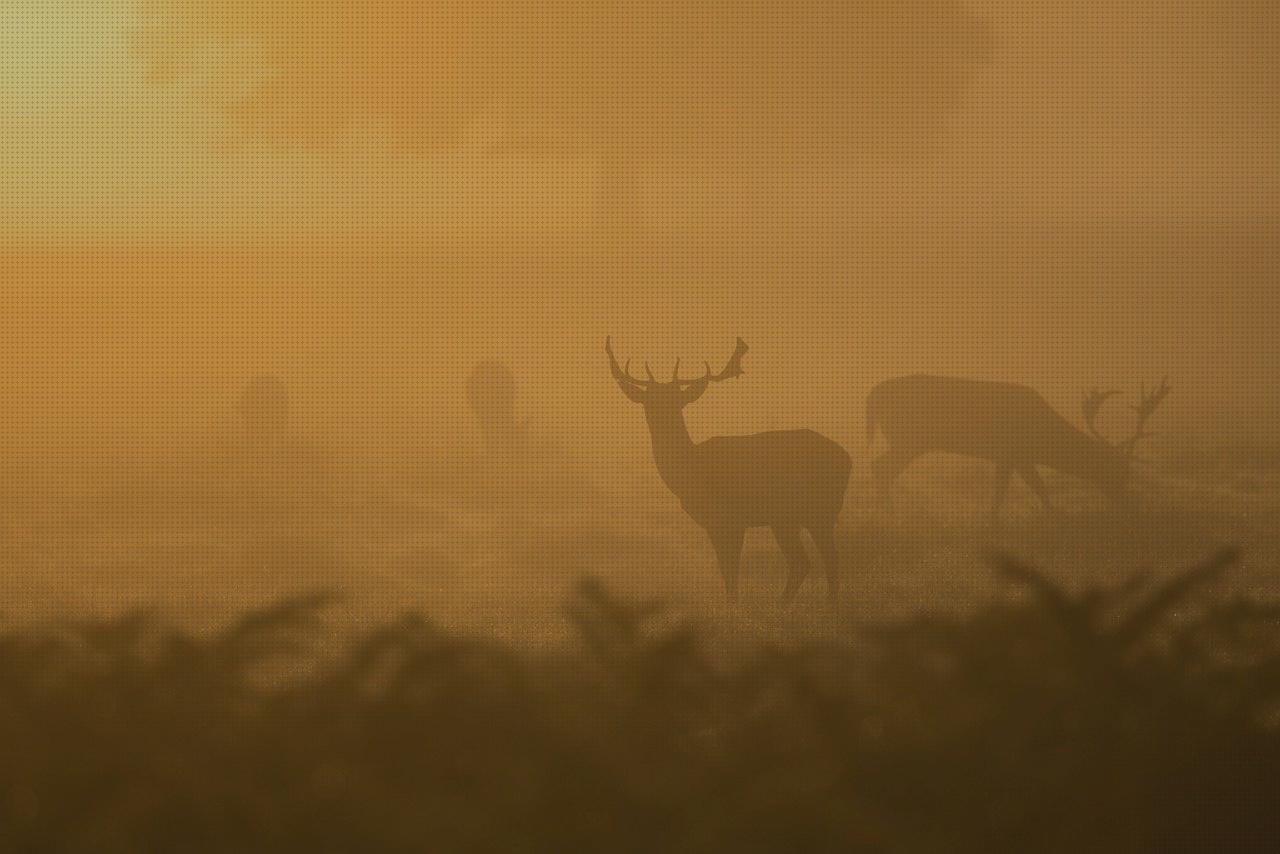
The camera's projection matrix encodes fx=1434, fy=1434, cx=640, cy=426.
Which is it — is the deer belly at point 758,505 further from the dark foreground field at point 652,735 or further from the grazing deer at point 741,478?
the dark foreground field at point 652,735

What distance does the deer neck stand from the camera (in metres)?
10.2

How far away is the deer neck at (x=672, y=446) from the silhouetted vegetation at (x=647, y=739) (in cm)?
885

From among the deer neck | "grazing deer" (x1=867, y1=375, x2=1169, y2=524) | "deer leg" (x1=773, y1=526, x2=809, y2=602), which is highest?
the deer neck

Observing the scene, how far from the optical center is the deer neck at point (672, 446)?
10242 mm

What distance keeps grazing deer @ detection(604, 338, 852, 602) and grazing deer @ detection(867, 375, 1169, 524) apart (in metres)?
4.37

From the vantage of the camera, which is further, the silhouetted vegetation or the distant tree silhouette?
the distant tree silhouette

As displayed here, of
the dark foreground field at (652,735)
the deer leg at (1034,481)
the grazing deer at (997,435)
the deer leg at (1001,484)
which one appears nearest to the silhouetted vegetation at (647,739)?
the dark foreground field at (652,735)

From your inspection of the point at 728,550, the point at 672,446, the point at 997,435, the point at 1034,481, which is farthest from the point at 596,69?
the point at 728,550

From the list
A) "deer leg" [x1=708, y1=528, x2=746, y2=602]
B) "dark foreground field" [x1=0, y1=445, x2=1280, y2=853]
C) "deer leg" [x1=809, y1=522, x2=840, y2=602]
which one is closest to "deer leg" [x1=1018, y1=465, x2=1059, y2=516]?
"deer leg" [x1=809, y1=522, x2=840, y2=602]

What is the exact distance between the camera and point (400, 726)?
131cm

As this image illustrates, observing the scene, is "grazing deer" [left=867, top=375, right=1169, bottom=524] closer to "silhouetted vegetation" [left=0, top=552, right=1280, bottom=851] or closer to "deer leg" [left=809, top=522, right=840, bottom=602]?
"deer leg" [left=809, top=522, right=840, bottom=602]

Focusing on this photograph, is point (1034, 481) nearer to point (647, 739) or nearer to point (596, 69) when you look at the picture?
point (647, 739)

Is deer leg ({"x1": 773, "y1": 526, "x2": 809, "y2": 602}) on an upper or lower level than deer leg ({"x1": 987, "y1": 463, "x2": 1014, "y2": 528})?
upper

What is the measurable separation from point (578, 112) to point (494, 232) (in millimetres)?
8159
